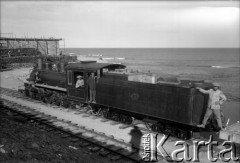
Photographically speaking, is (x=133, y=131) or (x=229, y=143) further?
(x=133, y=131)

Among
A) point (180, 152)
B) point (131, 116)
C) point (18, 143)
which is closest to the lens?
point (18, 143)

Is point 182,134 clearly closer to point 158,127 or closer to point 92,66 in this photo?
point 158,127

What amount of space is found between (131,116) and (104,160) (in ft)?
13.9

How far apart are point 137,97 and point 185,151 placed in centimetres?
342

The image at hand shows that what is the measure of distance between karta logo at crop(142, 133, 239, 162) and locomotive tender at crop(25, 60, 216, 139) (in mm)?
706

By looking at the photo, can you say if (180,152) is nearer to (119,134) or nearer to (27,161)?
(119,134)

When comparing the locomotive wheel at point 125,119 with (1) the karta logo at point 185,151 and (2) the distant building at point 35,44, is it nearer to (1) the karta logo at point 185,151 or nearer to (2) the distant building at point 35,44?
(1) the karta logo at point 185,151

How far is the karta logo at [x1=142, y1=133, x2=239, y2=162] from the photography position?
8712 mm

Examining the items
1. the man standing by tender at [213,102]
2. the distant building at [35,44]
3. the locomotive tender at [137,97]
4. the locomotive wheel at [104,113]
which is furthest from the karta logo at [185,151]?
the distant building at [35,44]

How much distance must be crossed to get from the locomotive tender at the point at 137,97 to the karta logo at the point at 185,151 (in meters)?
0.71

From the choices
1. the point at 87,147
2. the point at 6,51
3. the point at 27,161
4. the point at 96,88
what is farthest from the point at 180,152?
the point at 6,51

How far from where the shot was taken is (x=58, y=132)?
1141 centimetres

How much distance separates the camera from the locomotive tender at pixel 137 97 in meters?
9.72

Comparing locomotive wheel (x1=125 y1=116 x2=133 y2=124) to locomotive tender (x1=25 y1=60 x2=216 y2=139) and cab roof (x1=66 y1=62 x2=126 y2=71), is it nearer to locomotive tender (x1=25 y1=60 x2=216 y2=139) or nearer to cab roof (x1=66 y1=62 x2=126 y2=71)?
locomotive tender (x1=25 y1=60 x2=216 y2=139)
